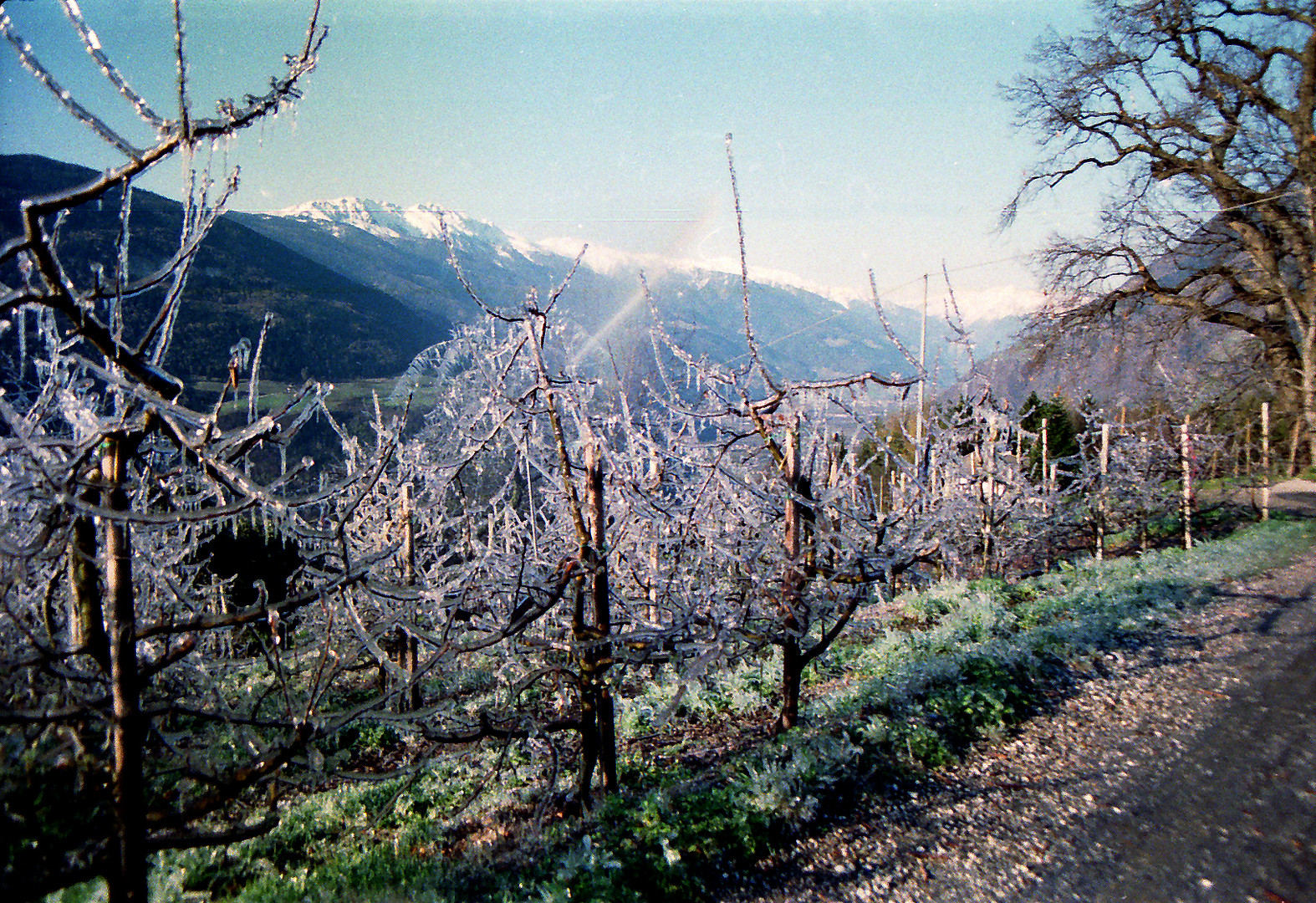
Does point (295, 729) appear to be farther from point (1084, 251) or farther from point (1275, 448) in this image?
point (1275, 448)

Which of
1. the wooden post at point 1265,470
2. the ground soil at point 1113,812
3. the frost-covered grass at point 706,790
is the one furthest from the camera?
the wooden post at point 1265,470

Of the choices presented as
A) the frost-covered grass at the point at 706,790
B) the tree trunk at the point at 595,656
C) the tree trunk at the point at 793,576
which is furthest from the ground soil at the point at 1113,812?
the tree trunk at the point at 595,656

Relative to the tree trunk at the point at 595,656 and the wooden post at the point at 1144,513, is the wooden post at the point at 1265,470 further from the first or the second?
the tree trunk at the point at 595,656

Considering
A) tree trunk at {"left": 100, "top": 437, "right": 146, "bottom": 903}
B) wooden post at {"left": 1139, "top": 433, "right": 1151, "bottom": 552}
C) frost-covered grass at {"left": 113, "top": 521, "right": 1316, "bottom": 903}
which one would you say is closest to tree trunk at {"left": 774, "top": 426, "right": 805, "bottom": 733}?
frost-covered grass at {"left": 113, "top": 521, "right": 1316, "bottom": 903}

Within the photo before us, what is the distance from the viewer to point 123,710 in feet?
6.57

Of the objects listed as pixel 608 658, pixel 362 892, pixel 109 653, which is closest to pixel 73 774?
pixel 109 653

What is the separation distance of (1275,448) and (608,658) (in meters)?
21.7

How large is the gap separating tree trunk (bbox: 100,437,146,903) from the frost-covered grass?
1.35 meters

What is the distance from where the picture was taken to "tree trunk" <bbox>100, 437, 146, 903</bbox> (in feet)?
6.37

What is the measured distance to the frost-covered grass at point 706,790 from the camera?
11.4 ft

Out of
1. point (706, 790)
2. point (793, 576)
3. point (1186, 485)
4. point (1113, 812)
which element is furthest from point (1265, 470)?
point (706, 790)

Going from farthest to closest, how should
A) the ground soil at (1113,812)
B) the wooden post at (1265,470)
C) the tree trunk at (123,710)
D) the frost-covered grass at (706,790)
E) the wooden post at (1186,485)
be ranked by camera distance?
the wooden post at (1265,470), the wooden post at (1186,485), the frost-covered grass at (706,790), the ground soil at (1113,812), the tree trunk at (123,710)

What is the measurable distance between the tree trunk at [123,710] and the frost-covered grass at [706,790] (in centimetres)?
135

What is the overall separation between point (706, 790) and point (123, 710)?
10.8 feet
